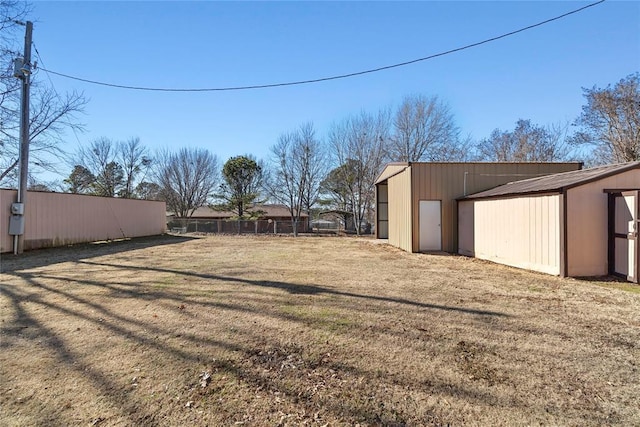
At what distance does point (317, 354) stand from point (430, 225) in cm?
918

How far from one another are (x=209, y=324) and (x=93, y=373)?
4.00 feet

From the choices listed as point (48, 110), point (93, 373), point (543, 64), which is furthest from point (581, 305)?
point (48, 110)

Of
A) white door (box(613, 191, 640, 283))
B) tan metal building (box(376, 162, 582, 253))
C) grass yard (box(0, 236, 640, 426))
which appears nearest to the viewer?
grass yard (box(0, 236, 640, 426))

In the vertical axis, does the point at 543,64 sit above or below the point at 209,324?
above

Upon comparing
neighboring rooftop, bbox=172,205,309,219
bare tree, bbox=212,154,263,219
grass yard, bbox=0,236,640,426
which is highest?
bare tree, bbox=212,154,263,219

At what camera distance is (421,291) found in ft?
17.3

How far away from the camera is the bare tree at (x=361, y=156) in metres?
25.4

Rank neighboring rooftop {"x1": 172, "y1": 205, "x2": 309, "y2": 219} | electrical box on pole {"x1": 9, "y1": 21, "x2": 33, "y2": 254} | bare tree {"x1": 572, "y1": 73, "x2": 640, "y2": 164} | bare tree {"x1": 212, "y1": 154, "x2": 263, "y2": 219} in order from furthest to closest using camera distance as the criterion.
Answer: neighboring rooftop {"x1": 172, "y1": 205, "x2": 309, "y2": 219} < bare tree {"x1": 212, "y1": 154, "x2": 263, "y2": 219} < bare tree {"x1": 572, "y1": 73, "x2": 640, "y2": 164} < electrical box on pole {"x1": 9, "y1": 21, "x2": 33, "y2": 254}

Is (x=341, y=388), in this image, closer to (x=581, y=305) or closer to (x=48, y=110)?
(x=581, y=305)

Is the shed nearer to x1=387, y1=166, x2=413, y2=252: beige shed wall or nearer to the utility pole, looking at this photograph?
x1=387, y1=166, x2=413, y2=252: beige shed wall

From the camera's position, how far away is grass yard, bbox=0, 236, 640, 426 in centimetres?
208

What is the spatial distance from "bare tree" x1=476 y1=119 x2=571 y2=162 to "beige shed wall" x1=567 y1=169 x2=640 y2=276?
18.8 meters

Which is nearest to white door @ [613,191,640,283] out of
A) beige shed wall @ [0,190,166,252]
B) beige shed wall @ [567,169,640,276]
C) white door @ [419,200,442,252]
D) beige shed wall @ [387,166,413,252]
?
beige shed wall @ [567,169,640,276]

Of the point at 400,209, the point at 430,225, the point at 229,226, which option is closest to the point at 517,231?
the point at 430,225
